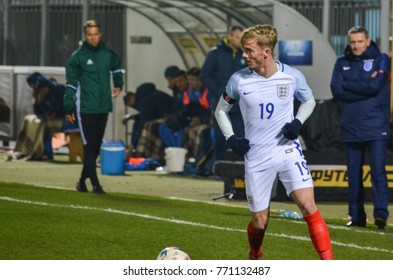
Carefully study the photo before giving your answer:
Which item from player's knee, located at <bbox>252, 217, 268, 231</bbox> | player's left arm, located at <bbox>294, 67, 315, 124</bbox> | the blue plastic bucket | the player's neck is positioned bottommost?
the blue plastic bucket

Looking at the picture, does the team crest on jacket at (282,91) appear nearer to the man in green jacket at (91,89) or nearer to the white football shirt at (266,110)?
the white football shirt at (266,110)

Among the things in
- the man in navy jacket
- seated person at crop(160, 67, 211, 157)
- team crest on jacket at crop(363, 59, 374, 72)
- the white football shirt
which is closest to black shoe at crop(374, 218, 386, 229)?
the man in navy jacket

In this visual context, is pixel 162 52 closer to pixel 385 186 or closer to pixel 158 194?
pixel 158 194

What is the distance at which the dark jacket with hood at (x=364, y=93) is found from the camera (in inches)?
594

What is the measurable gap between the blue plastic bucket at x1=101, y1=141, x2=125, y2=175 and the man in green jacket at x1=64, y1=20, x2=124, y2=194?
146 inches

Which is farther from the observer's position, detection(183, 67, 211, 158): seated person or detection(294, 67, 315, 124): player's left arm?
detection(183, 67, 211, 158): seated person

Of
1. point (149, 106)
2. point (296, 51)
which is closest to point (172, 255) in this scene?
point (296, 51)

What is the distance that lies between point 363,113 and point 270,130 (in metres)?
3.89

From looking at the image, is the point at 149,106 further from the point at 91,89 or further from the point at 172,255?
the point at 172,255

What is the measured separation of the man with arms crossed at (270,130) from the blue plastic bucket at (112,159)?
35.6 feet

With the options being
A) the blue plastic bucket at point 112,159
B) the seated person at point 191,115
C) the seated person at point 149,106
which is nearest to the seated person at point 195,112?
the seated person at point 191,115

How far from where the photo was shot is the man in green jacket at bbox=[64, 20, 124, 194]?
18.4 m

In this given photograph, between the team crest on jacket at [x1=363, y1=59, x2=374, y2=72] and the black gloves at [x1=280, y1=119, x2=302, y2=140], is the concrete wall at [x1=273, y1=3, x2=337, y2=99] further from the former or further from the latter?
the black gloves at [x1=280, y1=119, x2=302, y2=140]

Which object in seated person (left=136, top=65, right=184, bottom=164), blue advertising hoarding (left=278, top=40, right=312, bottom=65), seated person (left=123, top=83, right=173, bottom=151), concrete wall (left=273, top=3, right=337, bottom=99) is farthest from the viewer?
seated person (left=123, top=83, right=173, bottom=151)
